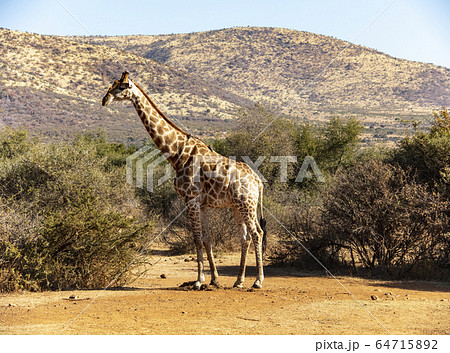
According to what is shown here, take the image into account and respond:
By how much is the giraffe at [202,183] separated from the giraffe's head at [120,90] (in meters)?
0.08

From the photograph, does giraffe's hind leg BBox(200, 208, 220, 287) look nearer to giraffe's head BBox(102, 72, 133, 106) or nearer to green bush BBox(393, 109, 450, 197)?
giraffe's head BBox(102, 72, 133, 106)

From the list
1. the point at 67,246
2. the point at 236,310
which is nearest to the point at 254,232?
the point at 236,310

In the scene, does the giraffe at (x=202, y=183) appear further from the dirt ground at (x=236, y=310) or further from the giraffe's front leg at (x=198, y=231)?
the dirt ground at (x=236, y=310)

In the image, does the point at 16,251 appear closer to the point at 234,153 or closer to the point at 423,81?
the point at 234,153

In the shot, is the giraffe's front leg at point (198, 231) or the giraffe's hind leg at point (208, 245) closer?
the giraffe's front leg at point (198, 231)

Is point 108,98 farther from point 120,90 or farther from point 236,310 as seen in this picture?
point 236,310

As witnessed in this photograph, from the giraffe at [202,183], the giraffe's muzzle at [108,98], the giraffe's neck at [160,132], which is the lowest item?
the giraffe at [202,183]

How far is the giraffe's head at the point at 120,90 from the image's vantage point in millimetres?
9101

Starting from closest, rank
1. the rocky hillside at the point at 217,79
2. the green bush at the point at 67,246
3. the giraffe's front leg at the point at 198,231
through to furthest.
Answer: the green bush at the point at 67,246
the giraffe's front leg at the point at 198,231
the rocky hillside at the point at 217,79

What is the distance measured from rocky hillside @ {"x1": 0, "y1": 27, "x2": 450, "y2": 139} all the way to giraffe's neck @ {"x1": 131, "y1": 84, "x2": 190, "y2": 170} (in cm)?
3189

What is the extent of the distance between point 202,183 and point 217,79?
246 ft

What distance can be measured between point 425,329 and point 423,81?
78396mm

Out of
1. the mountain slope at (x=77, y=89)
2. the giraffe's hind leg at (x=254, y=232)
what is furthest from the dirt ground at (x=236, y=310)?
the mountain slope at (x=77, y=89)

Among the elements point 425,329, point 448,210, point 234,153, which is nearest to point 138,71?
point 234,153
